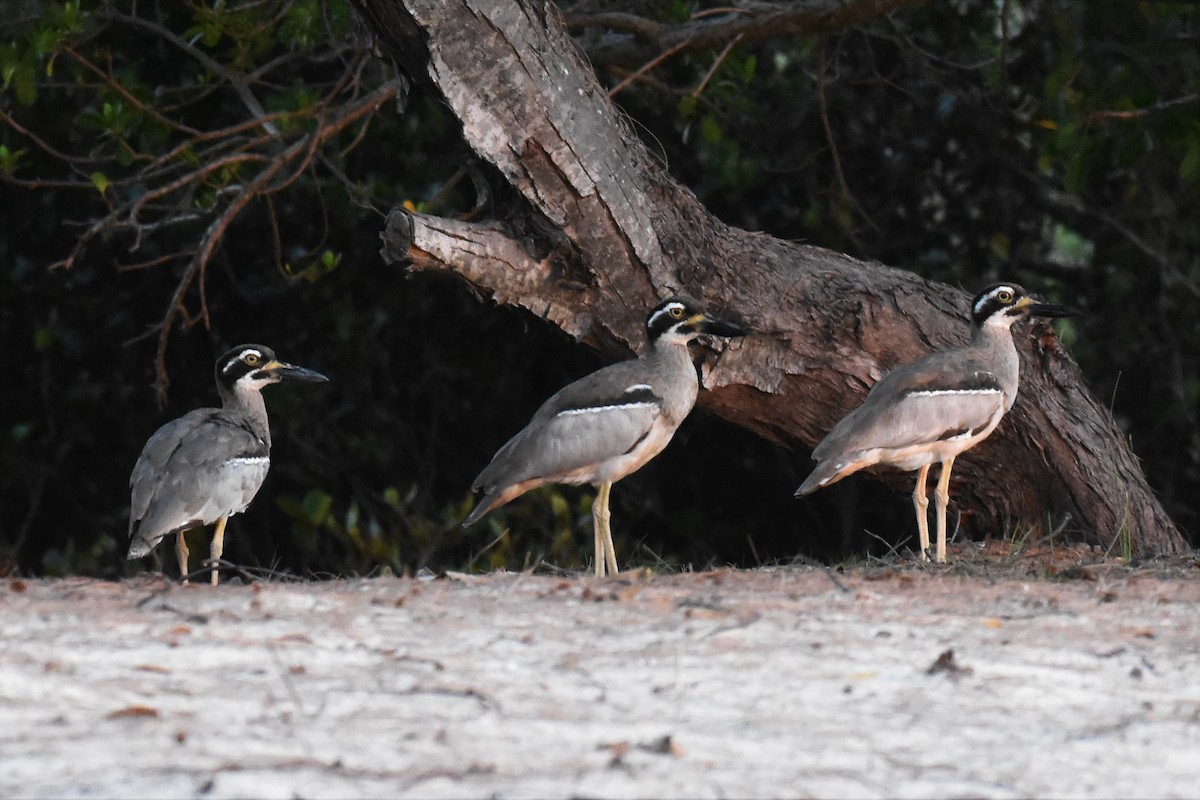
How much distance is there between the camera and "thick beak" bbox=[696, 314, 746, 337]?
23.9 ft

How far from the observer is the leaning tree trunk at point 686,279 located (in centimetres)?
688

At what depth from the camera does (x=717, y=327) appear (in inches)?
290

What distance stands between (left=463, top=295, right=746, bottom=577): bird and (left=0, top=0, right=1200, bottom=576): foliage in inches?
87.2

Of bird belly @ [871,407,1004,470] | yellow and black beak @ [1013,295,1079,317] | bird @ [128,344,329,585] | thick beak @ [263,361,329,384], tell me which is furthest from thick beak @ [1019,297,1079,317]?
bird @ [128,344,329,585]

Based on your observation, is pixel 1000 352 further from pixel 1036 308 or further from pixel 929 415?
pixel 929 415

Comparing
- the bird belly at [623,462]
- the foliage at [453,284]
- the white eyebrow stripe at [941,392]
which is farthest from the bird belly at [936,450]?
the foliage at [453,284]

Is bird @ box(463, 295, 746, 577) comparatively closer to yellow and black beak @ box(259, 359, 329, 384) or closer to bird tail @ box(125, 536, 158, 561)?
bird tail @ box(125, 536, 158, 561)

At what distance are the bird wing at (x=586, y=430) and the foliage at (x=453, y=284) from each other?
2274 millimetres

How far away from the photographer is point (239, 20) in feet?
26.8

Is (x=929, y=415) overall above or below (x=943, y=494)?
above

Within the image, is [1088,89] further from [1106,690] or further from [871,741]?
[871,741]

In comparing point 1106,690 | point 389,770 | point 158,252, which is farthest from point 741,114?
point 389,770

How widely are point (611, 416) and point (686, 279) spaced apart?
27.0 inches

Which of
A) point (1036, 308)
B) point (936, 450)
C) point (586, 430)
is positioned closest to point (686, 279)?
point (586, 430)
